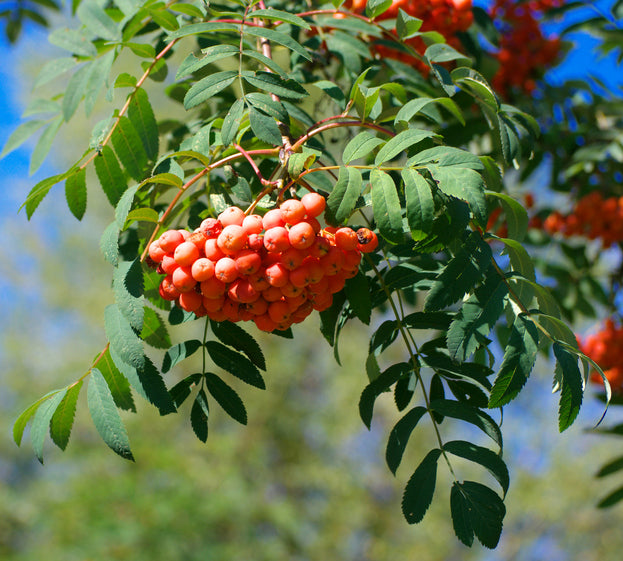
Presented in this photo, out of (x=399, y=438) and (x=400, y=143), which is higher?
(x=400, y=143)

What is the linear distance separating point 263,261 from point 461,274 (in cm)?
36

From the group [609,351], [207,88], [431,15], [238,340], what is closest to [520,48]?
[431,15]

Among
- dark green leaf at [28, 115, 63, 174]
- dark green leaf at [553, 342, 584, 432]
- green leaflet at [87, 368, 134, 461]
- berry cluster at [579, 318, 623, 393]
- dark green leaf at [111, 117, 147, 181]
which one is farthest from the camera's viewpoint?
berry cluster at [579, 318, 623, 393]

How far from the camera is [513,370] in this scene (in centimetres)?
98

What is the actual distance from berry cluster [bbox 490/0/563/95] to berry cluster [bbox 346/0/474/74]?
2.68 ft

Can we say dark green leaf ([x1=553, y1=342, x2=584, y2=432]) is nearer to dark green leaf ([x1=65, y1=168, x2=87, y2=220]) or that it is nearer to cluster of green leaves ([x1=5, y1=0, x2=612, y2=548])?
cluster of green leaves ([x1=5, y1=0, x2=612, y2=548])

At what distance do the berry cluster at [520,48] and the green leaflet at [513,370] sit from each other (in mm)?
2042

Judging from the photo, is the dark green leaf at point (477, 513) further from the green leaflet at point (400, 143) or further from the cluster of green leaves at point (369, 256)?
the green leaflet at point (400, 143)

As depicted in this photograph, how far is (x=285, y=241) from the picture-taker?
0.97 m

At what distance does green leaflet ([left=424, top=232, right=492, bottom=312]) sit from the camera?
1035mm

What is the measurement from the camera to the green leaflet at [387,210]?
1000 mm

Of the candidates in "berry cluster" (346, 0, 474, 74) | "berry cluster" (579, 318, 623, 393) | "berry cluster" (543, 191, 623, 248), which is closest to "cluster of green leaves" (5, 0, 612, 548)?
"berry cluster" (346, 0, 474, 74)

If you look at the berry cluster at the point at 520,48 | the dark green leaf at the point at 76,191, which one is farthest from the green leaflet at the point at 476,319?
the berry cluster at the point at 520,48

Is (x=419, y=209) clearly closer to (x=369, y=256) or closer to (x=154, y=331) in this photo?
(x=369, y=256)
